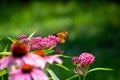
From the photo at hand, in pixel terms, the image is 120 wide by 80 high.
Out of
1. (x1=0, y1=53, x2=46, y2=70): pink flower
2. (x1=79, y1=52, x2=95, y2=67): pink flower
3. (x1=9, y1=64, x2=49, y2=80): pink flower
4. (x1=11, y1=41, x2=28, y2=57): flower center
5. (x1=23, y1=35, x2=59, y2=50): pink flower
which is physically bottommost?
(x1=9, y1=64, x2=49, y2=80): pink flower

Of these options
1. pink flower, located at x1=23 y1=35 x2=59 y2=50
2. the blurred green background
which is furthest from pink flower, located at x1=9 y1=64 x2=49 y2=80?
the blurred green background

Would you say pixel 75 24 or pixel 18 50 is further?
pixel 75 24

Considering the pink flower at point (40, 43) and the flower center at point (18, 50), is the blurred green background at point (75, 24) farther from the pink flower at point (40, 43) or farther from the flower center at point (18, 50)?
the flower center at point (18, 50)

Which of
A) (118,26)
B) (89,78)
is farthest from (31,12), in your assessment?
(89,78)

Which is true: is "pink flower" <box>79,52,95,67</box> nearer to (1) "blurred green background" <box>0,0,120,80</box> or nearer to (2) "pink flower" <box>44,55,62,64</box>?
(2) "pink flower" <box>44,55,62,64</box>

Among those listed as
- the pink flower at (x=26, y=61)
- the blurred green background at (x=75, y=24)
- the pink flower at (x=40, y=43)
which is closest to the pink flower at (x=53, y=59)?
the pink flower at (x=26, y=61)

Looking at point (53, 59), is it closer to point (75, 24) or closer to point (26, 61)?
point (26, 61)

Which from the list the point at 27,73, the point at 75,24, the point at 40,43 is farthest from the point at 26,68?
the point at 75,24
